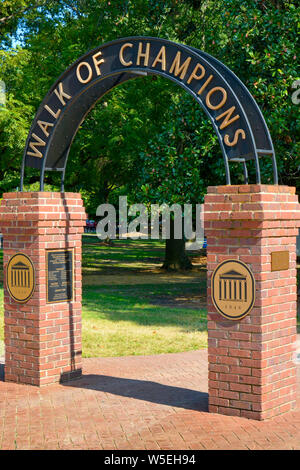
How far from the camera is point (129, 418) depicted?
6.46 m

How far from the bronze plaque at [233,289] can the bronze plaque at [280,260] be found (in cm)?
30

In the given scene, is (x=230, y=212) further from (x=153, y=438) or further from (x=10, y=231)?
(x=10, y=231)

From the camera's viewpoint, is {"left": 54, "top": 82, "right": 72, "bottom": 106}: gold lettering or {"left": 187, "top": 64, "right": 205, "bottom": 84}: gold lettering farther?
{"left": 54, "top": 82, "right": 72, "bottom": 106}: gold lettering

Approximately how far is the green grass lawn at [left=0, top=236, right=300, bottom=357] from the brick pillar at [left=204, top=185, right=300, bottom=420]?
3.87 m

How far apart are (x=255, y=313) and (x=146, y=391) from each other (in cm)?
204

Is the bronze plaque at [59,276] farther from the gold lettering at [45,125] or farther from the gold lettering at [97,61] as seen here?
the gold lettering at [97,61]

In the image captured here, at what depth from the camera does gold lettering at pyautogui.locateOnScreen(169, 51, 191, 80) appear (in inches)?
279

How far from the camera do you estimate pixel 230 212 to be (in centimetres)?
641

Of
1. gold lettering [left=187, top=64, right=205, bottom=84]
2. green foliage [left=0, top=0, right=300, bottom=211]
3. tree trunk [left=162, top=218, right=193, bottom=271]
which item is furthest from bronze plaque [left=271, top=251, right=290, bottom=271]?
tree trunk [left=162, top=218, right=193, bottom=271]

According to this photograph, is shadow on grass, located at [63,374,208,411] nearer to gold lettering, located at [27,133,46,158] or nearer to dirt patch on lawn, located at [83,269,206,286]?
gold lettering, located at [27,133,46,158]

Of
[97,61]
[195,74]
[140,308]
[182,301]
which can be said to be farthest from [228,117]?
[182,301]

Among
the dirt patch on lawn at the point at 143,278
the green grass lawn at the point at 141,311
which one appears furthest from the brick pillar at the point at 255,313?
the dirt patch on lawn at the point at 143,278

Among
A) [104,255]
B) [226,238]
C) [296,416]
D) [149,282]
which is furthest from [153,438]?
[104,255]

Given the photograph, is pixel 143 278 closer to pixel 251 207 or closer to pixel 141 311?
pixel 141 311
